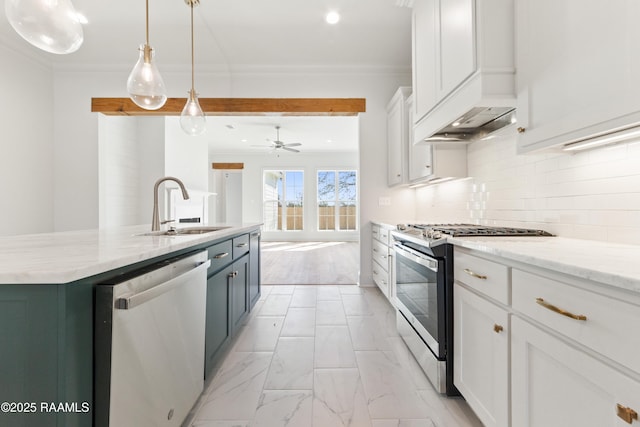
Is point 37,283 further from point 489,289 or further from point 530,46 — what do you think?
point 530,46

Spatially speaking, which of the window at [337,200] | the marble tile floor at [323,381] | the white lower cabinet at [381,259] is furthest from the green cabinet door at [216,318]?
the window at [337,200]

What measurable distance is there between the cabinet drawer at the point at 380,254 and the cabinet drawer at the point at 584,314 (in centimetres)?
206

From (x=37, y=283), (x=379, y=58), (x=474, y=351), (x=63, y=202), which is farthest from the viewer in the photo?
(x=63, y=202)

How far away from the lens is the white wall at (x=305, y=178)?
924cm

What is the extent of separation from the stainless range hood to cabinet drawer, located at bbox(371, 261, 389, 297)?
1.44 meters

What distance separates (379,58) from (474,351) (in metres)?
3.47

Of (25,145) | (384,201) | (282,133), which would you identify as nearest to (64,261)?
(384,201)

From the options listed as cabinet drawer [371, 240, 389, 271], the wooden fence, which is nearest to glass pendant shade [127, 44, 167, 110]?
cabinet drawer [371, 240, 389, 271]

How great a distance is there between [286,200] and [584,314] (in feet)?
28.8

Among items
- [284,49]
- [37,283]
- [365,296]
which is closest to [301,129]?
[284,49]

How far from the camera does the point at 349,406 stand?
1.60m

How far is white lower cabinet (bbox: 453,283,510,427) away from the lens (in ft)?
3.90

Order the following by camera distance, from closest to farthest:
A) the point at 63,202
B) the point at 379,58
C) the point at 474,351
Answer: the point at 474,351, the point at 379,58, the point at 63,202

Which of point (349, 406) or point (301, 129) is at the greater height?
point (301, 129)
